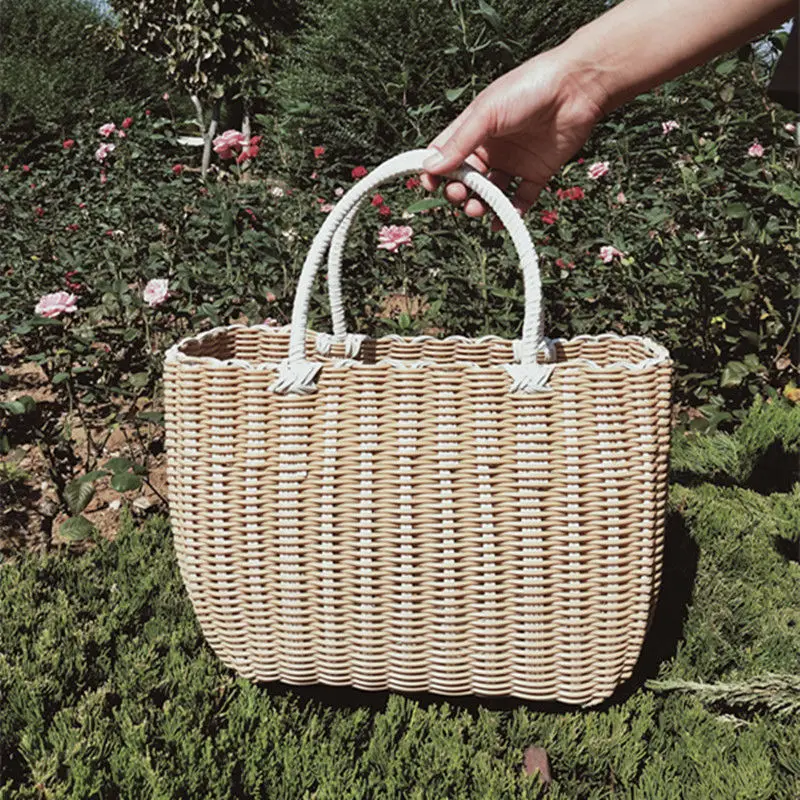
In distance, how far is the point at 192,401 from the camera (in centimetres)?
118

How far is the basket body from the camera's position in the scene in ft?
3.69

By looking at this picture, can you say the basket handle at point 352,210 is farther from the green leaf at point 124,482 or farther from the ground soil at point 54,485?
the ground soil at point 54,485

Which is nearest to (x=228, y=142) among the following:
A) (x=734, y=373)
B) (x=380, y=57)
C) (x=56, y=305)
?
(x=56, y=305)

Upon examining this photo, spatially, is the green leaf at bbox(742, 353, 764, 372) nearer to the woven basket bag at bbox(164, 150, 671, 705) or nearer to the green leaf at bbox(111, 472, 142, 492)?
the woven basket bag at bbox(164, 150, 671, 705)

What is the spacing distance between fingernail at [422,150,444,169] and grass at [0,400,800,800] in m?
0.88

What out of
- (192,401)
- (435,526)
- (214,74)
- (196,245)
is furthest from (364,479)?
(214,74)

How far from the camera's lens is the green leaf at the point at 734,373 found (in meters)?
2.42

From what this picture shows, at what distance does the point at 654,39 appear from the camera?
4.02ft

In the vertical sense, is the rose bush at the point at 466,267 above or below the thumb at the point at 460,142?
below

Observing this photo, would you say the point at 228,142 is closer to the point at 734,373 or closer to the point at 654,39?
the point at 654,39

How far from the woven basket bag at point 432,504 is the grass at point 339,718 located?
128 millimetres

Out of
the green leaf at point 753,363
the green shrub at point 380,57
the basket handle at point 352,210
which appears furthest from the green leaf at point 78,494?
the green shrub at point 380,57

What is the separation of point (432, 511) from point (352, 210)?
52 centimetres

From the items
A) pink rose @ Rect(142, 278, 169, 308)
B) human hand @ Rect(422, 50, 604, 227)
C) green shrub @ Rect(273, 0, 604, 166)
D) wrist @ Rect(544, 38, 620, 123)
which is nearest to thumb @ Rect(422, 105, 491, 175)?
human hand @ Rect(422, 50, 604, 227)
